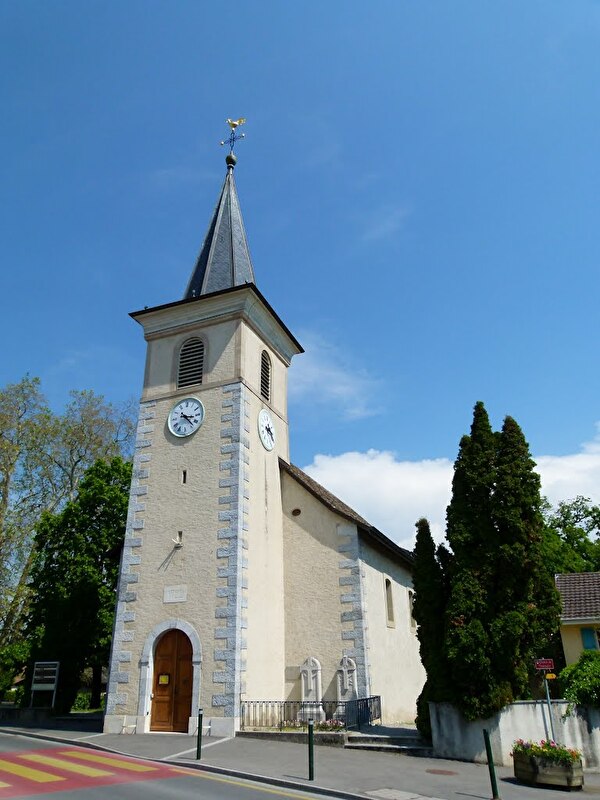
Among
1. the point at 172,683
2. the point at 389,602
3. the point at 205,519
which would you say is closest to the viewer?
the point at 172,683

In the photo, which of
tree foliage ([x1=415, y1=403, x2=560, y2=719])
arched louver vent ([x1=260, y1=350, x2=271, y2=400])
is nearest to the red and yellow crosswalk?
tree foliage ([x1=415, y1=403, x2=560, y2=719])

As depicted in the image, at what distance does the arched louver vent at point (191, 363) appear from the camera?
791 inches

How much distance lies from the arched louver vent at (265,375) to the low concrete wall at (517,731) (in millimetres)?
11856

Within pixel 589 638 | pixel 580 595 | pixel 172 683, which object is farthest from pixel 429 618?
pixel 580 595

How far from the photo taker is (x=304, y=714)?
15609 mm

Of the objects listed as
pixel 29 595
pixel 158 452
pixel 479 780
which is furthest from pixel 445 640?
pixel 29 595

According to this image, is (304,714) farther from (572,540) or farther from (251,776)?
Answer: (572,540)

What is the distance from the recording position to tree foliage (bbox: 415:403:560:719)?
40.0 ft

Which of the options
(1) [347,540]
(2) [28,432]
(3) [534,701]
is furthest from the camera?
(2) [28,432]

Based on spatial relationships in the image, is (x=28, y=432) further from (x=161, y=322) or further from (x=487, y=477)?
(x=487, y=477)

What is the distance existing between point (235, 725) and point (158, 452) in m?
8.34

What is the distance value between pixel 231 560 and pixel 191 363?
23.8 ft

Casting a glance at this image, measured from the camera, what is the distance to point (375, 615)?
18859 millimetres

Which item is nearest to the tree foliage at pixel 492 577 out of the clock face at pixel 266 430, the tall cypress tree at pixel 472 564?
the tall cypress tree at pixel 472 564
